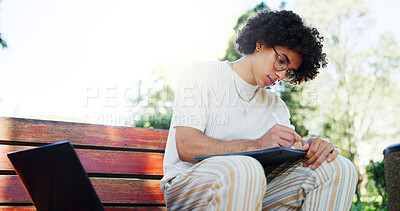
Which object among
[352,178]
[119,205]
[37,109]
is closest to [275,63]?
[352,178]

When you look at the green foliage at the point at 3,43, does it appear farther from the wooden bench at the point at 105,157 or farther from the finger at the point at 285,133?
the finger at the point at 285,133

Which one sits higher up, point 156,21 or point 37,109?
point 156,21

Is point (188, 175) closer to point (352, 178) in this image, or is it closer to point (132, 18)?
point (352, 178)

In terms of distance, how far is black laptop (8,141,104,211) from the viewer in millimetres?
1182

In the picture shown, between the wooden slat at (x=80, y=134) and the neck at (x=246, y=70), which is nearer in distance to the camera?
the wooden slat at (x=80, y=134)

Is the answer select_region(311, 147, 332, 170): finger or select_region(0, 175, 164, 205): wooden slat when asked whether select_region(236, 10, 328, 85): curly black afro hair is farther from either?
select_region(0, 175, 164, 205): wooden slat

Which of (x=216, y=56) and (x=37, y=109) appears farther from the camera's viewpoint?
(x=216, y=56)

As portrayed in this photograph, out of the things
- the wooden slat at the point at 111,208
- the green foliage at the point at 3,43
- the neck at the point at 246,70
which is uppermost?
the green foliage at the point at 3,43

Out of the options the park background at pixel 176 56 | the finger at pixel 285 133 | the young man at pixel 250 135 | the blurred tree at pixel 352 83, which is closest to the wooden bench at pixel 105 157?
the young man at pixel 250 135

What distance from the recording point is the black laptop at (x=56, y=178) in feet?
3.88

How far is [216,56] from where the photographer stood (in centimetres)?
834

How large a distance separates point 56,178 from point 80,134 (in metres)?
0.74

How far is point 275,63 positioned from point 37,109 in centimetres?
640

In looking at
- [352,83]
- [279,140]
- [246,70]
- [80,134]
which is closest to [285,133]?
[279,140]
